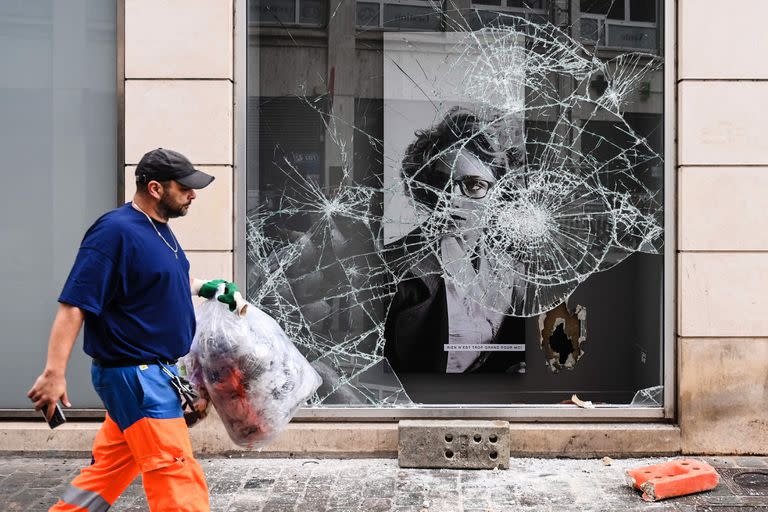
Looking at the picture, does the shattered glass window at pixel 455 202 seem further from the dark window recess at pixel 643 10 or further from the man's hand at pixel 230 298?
the man's hand at pixel 230 298

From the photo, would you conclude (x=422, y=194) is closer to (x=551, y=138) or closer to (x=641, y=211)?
(x=551, y=138)

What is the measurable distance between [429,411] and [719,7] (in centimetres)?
331

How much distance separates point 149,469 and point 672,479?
9.92 feet

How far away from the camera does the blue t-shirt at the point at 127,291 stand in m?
3.42

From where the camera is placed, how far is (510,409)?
19.3ft

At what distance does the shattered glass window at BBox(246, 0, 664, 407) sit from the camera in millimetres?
5965

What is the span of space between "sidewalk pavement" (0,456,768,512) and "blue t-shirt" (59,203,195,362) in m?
1.63

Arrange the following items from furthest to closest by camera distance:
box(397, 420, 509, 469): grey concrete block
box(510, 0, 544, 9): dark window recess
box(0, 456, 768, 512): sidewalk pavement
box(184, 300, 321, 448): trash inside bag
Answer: box(510, 0, 544, 9): dark window recess
box(397, 420, 509, 469): grey concrete block
box(0, 456, 768, 512): sidewalk pavement
box(184, 300, 321, 448): trash inside bag

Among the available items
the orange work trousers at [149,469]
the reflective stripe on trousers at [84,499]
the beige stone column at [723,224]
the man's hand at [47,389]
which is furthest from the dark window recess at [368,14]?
the reflective stripe on trousers at [84,499]

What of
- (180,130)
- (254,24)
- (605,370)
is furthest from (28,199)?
(605,370)

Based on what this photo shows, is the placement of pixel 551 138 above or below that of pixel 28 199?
above

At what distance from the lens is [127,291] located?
3.52m

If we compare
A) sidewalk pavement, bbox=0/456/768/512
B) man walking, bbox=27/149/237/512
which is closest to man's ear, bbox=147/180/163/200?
man walking, bbox=27/149/237/512

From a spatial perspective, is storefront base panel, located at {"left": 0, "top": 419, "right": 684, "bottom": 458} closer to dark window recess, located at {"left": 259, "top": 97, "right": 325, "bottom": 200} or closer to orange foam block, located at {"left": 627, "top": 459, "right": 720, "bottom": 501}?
orange foam block, located at {"left": 627, "top": 459, "right": 720, "bottom": 501}
